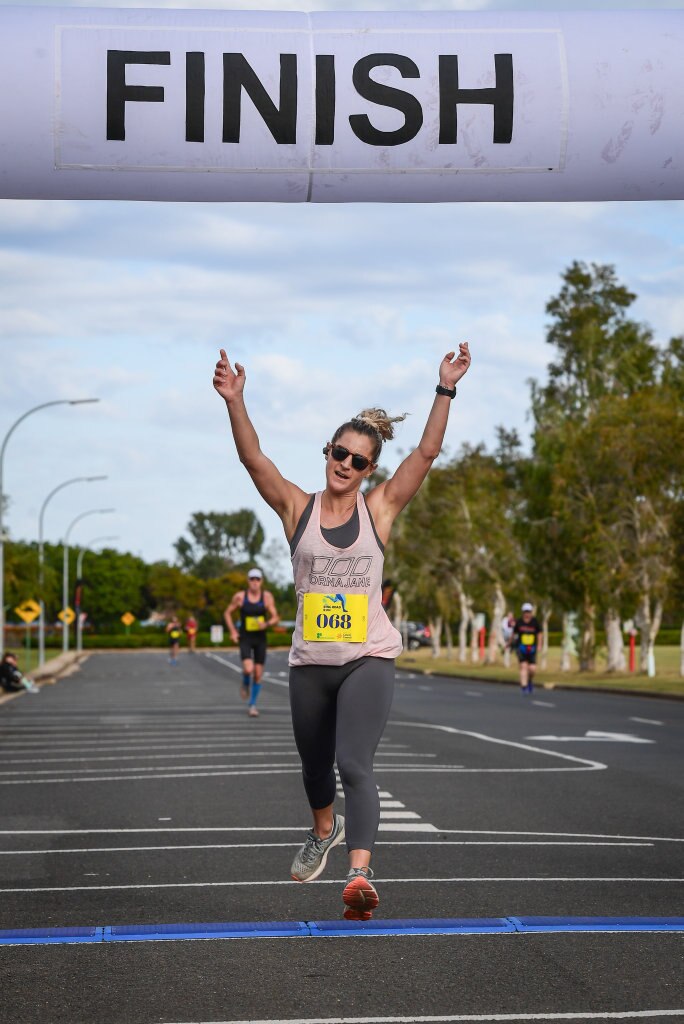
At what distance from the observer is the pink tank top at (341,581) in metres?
6.59

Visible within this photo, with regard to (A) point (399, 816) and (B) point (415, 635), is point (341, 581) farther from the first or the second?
(B) point (415, 635)

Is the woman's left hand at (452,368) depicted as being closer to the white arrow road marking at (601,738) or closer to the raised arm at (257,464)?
the raised arm at (257,464)

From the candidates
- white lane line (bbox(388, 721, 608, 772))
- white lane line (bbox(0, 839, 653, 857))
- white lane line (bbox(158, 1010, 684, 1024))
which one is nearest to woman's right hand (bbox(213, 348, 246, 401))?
white lane line (bbox(158, 1010, 684, 1024))

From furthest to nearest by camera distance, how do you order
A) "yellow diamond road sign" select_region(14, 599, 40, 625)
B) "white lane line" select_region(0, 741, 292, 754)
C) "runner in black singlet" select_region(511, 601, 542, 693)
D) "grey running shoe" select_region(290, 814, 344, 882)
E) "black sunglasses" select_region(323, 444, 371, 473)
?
"yellow diamond road sign" select_region(14, 599, 40, 625), "runner in black singlet" select_region(511, 601, 542, 693), "white lane line" select_region(0, 741, 292, 754), "grey running shoe" select_region(290, 814, 344, 882), "black sunglasses" select_region(323, 444, 371, 473)

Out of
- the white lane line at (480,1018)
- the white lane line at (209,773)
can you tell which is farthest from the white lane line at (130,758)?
the white lane line at (480,1018)

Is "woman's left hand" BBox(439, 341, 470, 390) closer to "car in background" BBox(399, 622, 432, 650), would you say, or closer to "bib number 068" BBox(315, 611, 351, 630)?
"bib number 068" BBox(315, 611, 351, 630)

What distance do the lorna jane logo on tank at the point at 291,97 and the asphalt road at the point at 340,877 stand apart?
383cm

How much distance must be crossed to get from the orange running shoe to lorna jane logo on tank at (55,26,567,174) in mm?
4045

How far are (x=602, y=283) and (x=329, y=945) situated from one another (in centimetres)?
5547

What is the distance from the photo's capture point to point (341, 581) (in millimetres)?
6605

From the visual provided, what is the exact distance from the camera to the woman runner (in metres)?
6.56

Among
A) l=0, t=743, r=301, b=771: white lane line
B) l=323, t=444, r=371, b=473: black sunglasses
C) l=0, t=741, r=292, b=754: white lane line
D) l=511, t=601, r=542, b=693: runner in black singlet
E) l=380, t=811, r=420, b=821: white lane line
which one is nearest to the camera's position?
l=323, t=444, r=371, b=473: black sunglasses

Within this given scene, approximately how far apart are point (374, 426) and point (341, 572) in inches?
25.6

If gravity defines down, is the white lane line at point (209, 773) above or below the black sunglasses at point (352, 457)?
below
